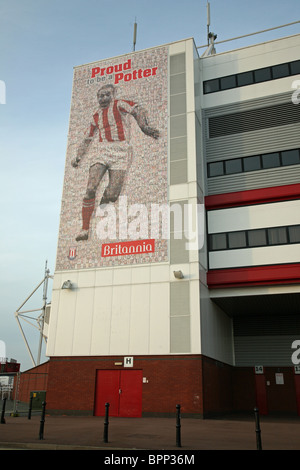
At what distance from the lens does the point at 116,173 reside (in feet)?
92.9

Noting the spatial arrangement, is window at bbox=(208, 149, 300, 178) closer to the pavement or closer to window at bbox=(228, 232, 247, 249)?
window at bbox=(228, 232, 247, 249)

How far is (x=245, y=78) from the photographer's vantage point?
2975 cm

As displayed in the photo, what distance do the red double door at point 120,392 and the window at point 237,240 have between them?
946 centimetres

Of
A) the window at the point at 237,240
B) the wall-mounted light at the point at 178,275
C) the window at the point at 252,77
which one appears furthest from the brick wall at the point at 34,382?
the window at the point at 252,77

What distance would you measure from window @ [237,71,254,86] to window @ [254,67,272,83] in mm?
333

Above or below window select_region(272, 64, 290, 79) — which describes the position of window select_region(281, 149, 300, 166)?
below

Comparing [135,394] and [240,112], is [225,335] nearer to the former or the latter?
[135,394]

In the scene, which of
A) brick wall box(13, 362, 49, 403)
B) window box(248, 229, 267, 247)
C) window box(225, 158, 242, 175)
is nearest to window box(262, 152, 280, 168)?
window box(225, 158, 242, 175)

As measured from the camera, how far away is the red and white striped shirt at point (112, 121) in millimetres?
29250

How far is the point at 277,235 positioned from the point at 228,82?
1199 cm

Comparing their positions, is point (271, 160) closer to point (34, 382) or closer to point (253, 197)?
point (253, 197)

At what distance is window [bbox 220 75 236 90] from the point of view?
30.0 meters

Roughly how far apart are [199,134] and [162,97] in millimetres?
3635

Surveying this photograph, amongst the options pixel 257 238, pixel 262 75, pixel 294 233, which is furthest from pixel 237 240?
pixel 262 75
